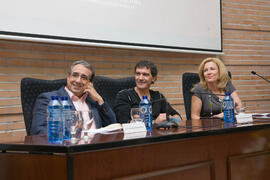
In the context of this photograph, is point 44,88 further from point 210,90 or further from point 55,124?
point 210,90

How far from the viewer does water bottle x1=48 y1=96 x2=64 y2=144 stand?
1.26 metres

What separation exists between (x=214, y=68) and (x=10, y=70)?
70.2 inches

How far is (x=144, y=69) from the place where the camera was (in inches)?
104

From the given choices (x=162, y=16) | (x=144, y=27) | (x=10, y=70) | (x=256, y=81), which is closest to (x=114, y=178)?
(x=10, y=70)

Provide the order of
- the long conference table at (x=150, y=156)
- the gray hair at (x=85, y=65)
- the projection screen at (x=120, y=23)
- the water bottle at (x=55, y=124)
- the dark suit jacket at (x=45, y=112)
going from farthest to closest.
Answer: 1. the projection screen at (x=120, y=23)
2. the gray hair at (x=85, y=65)
3. the dark suit jacket at (x=45, y=112)
4. the water bottle at (x=55, y=124)
5. the long conference table at (x=150, y=156)

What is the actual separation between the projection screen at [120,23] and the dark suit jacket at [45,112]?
0.83 meters

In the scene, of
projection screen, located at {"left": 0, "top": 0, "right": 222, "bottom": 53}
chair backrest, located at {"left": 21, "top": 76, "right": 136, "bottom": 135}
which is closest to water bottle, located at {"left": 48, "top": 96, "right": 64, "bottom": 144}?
chair backrest, located at {"left": 21, "top": 76, "right": 136, "bottom": 135}

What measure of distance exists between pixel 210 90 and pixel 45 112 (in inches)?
62.3

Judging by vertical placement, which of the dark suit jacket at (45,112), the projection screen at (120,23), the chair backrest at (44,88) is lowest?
the dark suit jacket at (45,112)

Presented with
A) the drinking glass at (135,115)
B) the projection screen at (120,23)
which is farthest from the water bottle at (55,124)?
the projection screen at (120,23)

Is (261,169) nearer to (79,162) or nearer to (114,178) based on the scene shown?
(114,178)

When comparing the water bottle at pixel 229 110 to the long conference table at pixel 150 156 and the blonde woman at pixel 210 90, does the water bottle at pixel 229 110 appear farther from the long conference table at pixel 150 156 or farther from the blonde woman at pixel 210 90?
the blonde woman at pixel 210 90

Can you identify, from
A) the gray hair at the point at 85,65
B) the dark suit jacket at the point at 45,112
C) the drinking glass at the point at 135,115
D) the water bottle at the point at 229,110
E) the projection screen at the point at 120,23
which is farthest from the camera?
the projection screen at the point at 120,23

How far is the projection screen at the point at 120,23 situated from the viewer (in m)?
2.70
